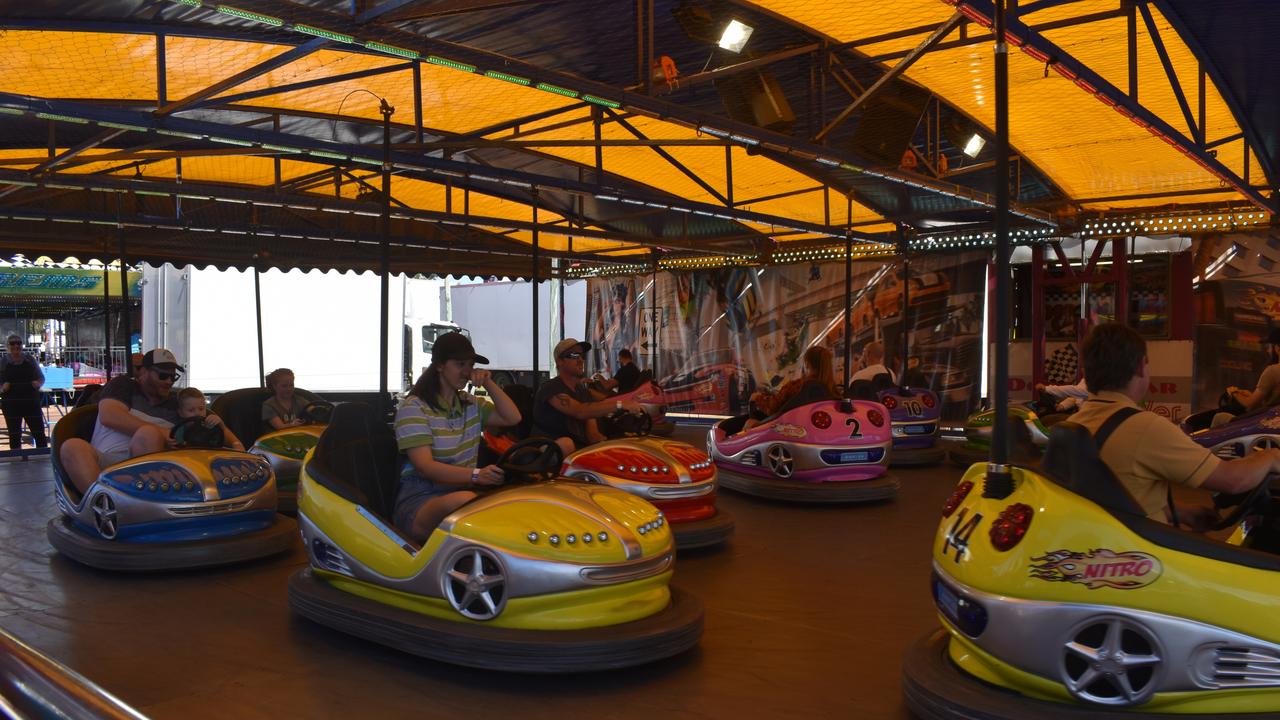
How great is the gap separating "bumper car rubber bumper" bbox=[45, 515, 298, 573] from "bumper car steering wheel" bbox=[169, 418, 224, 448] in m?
0.56

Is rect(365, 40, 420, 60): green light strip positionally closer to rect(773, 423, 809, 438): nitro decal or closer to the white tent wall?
rect(773, 423, 809, 438): nitro decal

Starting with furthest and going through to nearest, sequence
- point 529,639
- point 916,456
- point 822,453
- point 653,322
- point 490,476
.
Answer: point 653,322 → point 916,456 → point 822,453 → point 490,476 → point 529,639

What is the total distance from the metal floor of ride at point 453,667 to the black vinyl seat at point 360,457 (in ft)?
1.53

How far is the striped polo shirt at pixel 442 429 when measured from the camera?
308cm

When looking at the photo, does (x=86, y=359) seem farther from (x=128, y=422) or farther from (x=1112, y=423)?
(x=1112, y=423)

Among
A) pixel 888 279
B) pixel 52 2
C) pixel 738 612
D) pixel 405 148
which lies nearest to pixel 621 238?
pixel 888 279

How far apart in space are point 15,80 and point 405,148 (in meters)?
2.21

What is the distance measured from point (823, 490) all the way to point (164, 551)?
337cm

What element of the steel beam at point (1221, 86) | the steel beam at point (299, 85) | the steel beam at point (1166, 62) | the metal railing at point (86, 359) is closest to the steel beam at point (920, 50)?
the steel beam at point (1166, 62)

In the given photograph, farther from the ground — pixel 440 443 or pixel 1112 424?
pixel 1112 424

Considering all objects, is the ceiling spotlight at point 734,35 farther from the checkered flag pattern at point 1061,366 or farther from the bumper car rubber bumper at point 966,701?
the checkered flag pattern at point 1061,366

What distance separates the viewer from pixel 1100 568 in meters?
1.98

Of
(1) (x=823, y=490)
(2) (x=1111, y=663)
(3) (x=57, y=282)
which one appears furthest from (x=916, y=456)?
(3) (x=57, y=282)

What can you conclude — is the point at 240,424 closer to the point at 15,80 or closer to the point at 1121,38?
the point at 15,80
